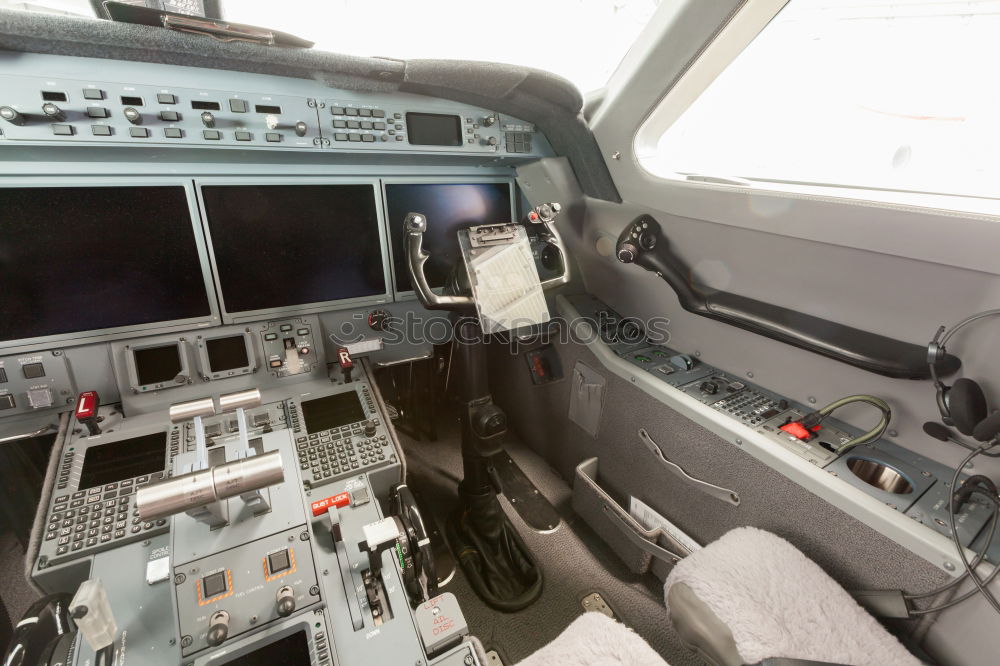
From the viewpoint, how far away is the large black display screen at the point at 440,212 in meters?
1.98

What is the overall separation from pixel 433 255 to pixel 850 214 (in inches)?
64.1

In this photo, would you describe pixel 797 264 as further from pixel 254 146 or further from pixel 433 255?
pixel 254 146

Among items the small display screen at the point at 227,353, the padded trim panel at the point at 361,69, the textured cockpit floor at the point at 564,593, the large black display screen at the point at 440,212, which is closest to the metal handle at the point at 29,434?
the small display screen at the point at 227,353

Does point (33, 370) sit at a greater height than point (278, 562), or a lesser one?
greater

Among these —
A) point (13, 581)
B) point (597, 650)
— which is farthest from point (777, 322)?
point (13, 581)

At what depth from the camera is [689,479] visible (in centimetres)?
155

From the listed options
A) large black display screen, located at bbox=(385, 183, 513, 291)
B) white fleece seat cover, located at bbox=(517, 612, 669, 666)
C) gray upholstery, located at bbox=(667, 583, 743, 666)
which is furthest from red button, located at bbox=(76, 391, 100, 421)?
gray upholstery, located at bbox=(667, 583, 743, 666)

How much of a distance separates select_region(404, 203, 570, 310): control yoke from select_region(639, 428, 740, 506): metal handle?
2.44 ft

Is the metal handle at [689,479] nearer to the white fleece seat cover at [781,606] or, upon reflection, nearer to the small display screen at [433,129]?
the white fleece seat cover at [781,606]

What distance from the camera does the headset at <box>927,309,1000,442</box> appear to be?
38.8 inches
